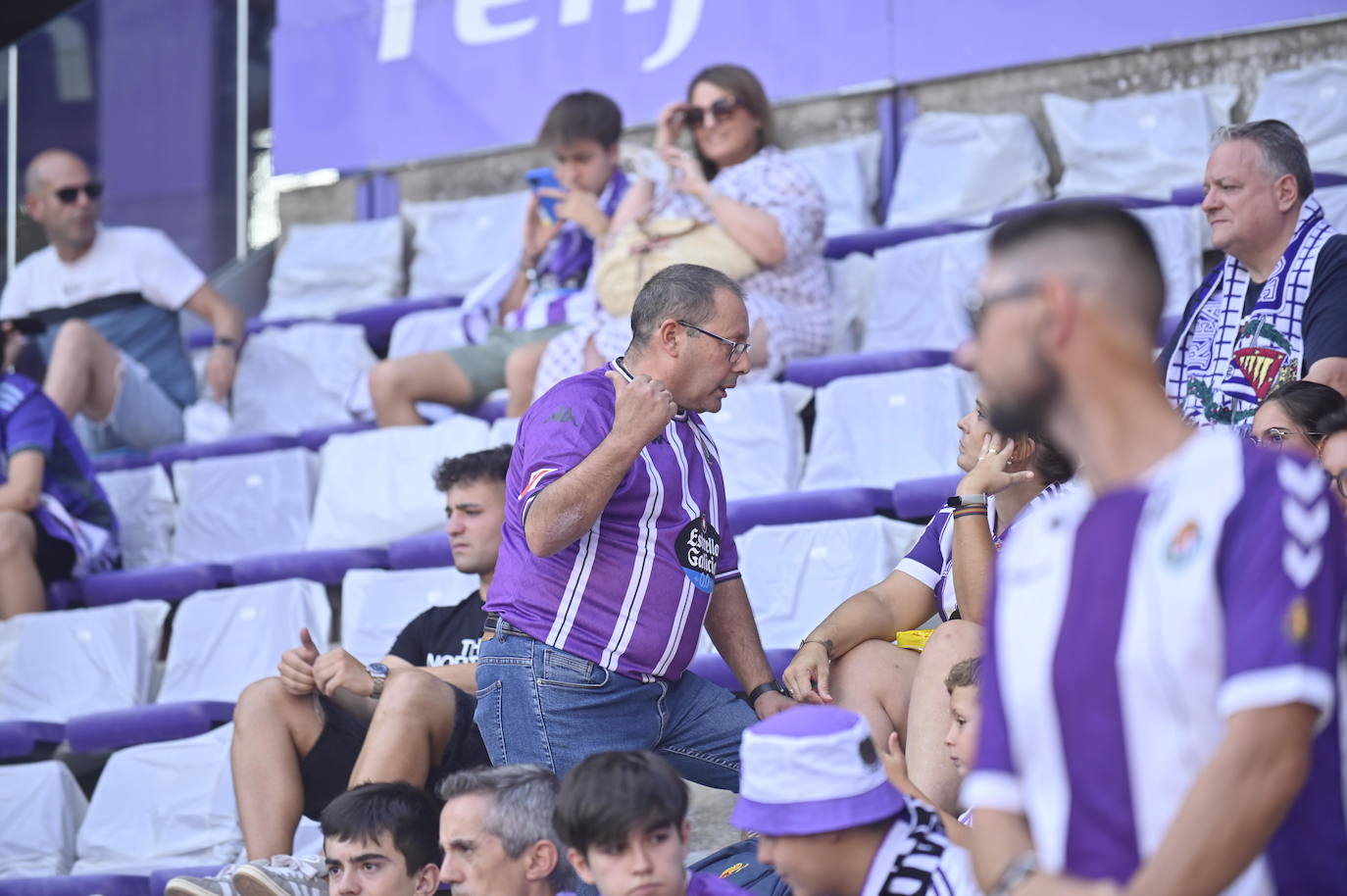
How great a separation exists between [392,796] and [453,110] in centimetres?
383

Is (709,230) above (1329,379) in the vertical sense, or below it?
above

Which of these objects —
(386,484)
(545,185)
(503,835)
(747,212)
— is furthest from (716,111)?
(503,835)

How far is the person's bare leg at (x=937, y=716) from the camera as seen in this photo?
2.66 metres

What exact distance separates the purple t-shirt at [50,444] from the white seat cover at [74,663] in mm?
422

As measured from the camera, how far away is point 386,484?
15.1 ft

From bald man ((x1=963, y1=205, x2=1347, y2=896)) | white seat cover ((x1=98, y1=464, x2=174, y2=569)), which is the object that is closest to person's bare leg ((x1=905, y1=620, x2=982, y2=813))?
bald man ((x1=963, y1=205, x2=1347, y2=896))

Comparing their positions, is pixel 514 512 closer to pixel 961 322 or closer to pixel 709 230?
pixel 709 230

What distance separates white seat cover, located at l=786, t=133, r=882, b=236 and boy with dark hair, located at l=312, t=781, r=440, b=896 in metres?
Answer: 2.95

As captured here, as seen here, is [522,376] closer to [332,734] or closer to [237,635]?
[237,635]

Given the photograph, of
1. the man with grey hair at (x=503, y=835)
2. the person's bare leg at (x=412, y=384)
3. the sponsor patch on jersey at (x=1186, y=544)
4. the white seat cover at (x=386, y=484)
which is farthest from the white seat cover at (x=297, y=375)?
the sponsor patch on jersey at (x=1186, y=544)

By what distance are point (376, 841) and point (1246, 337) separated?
1774 mm

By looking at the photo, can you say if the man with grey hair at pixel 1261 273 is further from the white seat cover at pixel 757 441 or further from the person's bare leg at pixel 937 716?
the white seat cover at pixel 757 441

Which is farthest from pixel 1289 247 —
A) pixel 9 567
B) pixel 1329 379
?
pixel 9 567

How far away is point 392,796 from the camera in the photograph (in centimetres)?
293
